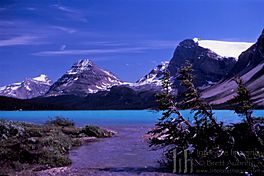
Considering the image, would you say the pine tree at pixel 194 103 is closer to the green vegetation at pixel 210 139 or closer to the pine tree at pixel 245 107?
the green vegetation at pixel 210 139

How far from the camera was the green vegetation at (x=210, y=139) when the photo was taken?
23766 millimetres

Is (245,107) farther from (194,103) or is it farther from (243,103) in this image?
(194,103)


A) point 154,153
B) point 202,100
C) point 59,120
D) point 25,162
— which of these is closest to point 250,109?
point 202,100

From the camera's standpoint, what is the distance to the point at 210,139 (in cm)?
2512

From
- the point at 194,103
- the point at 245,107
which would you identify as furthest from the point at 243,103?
the point at 194,103

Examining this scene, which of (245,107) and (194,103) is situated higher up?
(194,103)

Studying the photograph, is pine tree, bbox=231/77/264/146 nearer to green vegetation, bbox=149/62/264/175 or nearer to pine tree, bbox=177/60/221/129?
green vegetation, bbox=149/62/264/175

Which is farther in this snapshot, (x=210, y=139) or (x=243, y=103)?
(x=210, y=139)

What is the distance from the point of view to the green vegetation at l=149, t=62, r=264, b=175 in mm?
23766
